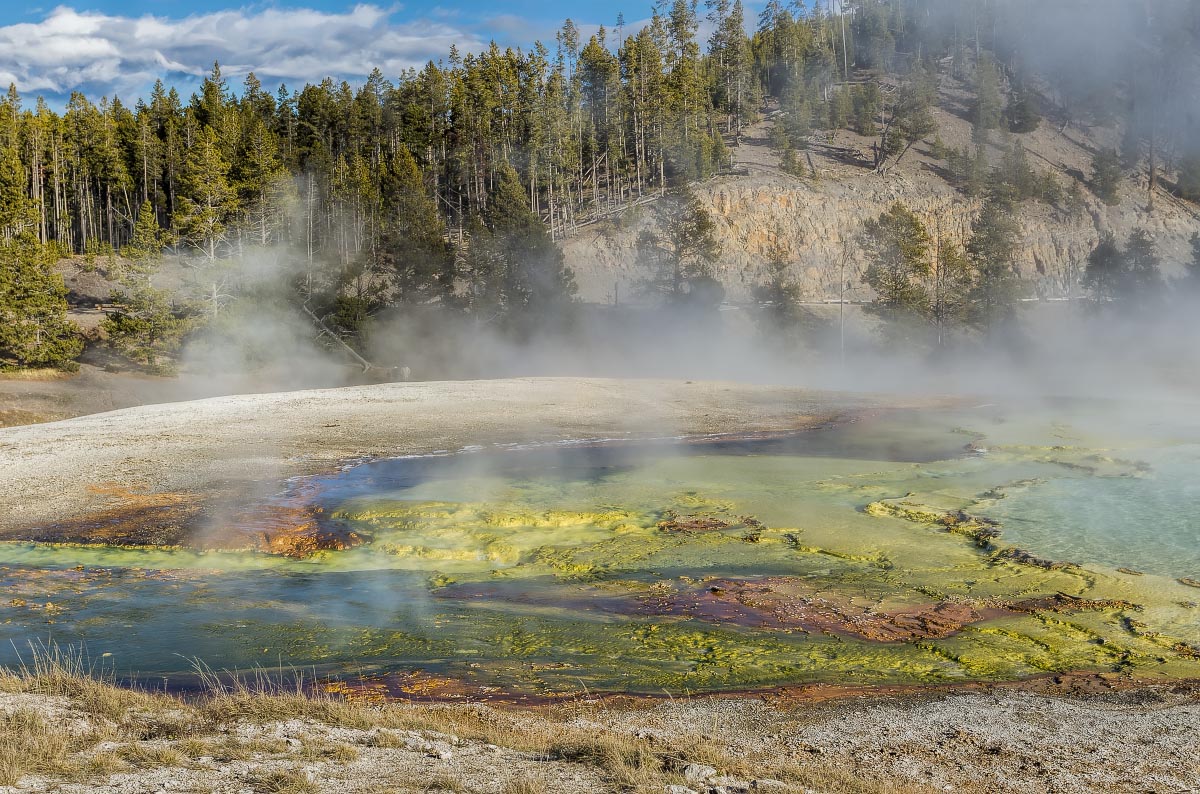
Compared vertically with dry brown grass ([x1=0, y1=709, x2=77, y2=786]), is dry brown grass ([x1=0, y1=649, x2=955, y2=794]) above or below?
below

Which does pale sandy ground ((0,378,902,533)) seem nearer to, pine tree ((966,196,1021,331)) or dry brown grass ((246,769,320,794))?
dry brown grass ((246,769,320,794))

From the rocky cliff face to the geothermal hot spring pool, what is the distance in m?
38.7

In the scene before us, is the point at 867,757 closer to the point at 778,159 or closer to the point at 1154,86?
the point at 778,159

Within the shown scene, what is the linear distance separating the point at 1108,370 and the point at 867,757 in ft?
147

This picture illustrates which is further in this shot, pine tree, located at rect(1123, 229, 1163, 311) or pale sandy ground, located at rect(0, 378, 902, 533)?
pine tree, located at rect(1123, 229, 1163, 311)

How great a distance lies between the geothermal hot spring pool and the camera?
877cm

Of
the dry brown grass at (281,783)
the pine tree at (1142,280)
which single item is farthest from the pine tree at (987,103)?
the dry brown grass at (281,783)

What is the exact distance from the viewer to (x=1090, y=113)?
8169cm

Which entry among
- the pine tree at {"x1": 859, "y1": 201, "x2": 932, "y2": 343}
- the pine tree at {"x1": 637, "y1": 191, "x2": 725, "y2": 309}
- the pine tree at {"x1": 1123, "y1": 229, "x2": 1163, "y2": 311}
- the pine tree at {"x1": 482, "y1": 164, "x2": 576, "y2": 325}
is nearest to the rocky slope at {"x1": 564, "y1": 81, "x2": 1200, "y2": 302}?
the pine tree at {"x1": 637, "y1": 191, "x2": 725, "y2": 309}

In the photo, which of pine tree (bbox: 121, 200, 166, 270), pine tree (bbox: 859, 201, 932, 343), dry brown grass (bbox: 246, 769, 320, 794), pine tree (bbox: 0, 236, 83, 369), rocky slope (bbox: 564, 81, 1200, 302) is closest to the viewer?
dry brown grass (bbox: 246, 769, 320, 794)

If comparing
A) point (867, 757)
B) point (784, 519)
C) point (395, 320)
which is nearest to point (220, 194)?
point (395, 320)

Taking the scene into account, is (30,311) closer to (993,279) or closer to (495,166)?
(495,166)

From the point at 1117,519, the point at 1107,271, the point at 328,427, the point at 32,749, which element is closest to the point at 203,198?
the point at 328,427

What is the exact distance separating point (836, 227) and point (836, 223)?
33 cm
